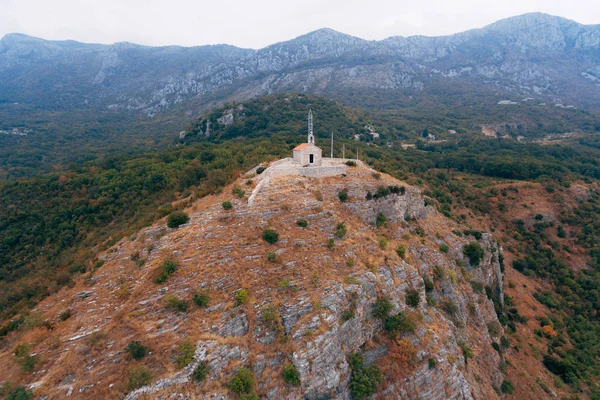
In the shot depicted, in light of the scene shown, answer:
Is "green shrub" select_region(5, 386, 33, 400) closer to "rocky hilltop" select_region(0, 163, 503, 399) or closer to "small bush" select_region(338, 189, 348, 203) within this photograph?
"rocky hilltop" select_region(0, 163, 503, 399)

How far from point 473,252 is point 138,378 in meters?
42.9

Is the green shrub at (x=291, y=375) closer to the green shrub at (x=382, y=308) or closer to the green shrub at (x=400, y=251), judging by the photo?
the green shrub at (x=382, y=308)

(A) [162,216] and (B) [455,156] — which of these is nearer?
(A) [162,216]

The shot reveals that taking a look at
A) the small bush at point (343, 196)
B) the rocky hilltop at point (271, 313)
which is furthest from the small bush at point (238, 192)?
the small bush at point (343, 196)

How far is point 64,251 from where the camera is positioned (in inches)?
1515

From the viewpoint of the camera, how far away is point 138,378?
18906 millimetres

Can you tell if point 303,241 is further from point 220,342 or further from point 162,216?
point 162,216

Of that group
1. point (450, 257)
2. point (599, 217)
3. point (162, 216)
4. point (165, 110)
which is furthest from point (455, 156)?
point (165, 110)

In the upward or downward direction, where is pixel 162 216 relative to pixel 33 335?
upward

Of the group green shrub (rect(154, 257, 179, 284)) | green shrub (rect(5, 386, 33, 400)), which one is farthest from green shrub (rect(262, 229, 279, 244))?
green shrub (rect(5, 386, 33, 400))

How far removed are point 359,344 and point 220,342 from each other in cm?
1333

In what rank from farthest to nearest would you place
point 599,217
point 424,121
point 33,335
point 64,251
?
point 424,121 < point 599,217 < point 64,251 < point 33,335

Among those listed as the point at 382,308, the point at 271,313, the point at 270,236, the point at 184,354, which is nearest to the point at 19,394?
the point at 184,354

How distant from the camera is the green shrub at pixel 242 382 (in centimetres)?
2081
